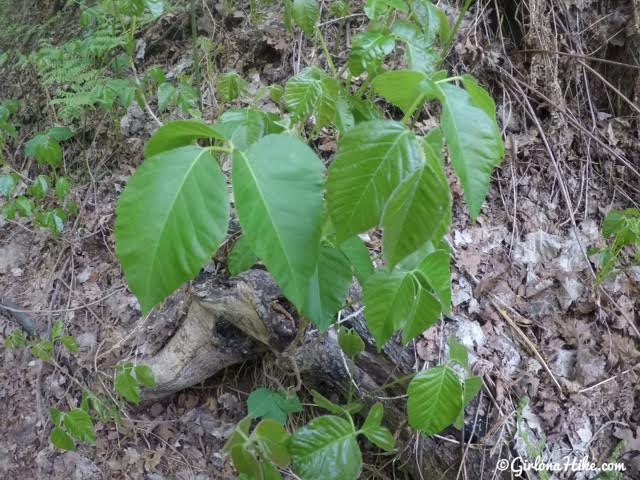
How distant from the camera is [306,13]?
1.50 metres

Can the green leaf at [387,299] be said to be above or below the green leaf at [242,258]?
above

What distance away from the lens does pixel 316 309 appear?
111 cm

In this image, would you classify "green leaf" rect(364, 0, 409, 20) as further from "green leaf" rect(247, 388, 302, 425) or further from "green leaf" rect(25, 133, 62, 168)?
"green leaf" rect(25, 133, 62, 168)

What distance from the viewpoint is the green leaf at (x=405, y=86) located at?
0.86 metres

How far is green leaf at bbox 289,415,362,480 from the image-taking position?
1.25 m

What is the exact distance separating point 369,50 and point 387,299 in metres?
0.62

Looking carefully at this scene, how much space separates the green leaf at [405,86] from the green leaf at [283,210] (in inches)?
9.3

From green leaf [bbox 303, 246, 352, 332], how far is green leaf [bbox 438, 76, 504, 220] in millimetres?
440

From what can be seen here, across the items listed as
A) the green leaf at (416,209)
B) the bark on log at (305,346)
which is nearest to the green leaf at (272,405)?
the bark on log at (305,346)

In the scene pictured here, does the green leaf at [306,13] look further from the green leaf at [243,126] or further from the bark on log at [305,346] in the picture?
the bark on log at [305,346]

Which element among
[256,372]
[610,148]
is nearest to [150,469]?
[256,372]

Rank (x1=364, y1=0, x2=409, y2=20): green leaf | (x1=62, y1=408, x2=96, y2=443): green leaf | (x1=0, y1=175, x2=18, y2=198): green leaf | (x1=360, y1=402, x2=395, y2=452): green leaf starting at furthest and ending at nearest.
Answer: (x1=0, y1=175, x2=18, y2=198): green leaf
(x1=62, y1=408, x2=96, y2=443): green leaf
(x1=360, y1=402, x2=395, y2=452): green leaf
(x1=364, y1=0, x2=409, y2=20): green leaf

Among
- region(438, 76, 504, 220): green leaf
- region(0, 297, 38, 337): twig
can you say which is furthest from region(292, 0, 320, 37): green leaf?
region(0, 297, 38, 337): twig

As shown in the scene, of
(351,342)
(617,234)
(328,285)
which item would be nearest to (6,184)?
(351,342)
